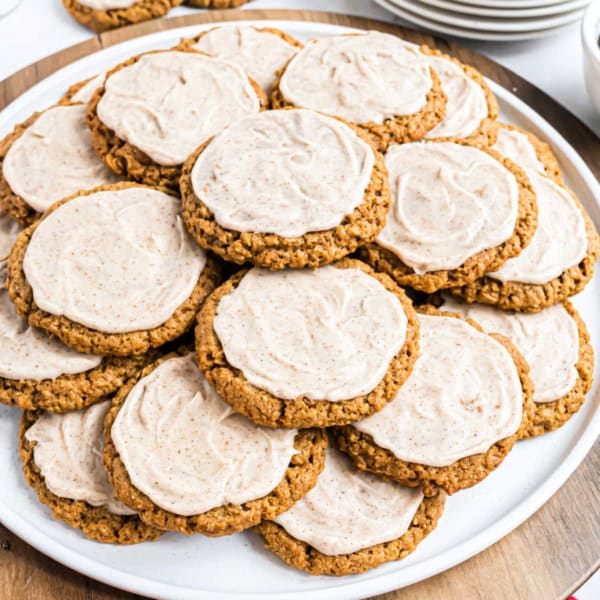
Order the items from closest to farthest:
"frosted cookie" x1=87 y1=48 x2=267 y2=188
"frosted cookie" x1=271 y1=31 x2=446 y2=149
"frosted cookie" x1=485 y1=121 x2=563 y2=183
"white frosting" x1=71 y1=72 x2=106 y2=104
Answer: "frosted cookie" x1=87 y1=48 x2=267 y2=188
"frosted cookie" x1=271 y1=31 x2=446 y2=149
"frosted cookie" x1=485 y1=121 x2=563 y2=183
"white frosting" x1=71 y1=72 x2=106 y2=104

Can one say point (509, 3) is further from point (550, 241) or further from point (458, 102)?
point (550, 241)

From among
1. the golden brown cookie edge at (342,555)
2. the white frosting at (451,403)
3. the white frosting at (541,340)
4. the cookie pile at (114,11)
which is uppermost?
the cookie pile at (114,11)

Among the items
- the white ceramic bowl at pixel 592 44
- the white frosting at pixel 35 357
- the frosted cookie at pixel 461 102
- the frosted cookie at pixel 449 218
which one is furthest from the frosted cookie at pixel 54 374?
the white ceramic bowl at pixel 592 44

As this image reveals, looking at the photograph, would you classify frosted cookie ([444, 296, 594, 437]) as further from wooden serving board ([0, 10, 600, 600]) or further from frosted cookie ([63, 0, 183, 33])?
frosted cookie ([63, 0, 183, 33])

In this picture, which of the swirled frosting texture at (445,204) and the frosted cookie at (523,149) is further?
the frosted cookie at (523,149)

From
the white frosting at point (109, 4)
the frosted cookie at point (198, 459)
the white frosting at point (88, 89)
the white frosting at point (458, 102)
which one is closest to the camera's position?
the frosted cookie at point (198, 459)

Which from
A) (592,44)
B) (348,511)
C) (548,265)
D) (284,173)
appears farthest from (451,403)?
(592,44)

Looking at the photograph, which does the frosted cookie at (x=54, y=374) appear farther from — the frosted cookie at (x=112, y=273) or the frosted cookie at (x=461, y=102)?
the frosted cookie at (x=461, y=102)

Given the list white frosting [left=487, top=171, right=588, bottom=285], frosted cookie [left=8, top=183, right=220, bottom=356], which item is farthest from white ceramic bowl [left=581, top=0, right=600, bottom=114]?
frosted cookie [left=8, top=183, right=220, bottom=356]
